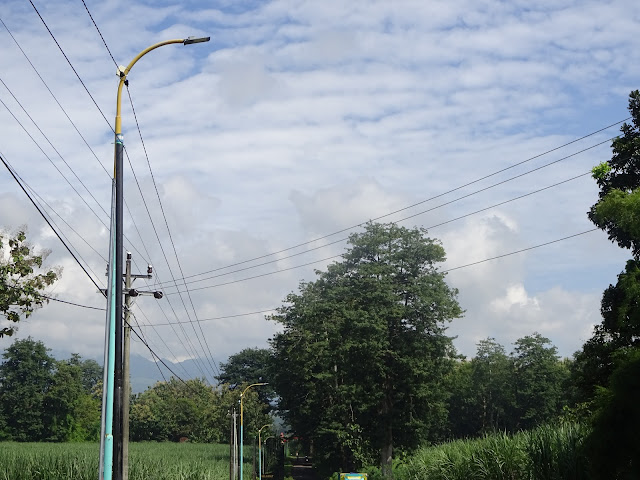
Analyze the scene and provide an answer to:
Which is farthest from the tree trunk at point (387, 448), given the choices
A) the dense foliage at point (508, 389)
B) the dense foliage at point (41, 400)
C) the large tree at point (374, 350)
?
the dense foliage at point (41, 400)

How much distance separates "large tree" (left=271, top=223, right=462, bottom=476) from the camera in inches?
2451

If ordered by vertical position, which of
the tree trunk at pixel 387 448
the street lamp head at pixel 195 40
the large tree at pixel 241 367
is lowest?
the tree trunk at pixel 387 448

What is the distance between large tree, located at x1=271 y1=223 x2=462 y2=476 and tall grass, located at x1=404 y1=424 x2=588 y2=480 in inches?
1128

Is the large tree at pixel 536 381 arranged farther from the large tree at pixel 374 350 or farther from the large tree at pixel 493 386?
the large tree at pixel 374 350

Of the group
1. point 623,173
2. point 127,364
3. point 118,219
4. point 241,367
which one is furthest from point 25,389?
point 118,219

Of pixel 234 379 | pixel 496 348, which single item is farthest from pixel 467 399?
pixel 234 379

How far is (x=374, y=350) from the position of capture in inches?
2424

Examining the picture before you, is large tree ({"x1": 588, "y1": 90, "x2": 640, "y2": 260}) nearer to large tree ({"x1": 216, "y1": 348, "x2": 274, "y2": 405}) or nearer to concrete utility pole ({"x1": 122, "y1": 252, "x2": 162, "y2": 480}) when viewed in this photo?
concrete utility pole ({"x1": 122, "y1": 252, "x2": 162, "y2": 480})

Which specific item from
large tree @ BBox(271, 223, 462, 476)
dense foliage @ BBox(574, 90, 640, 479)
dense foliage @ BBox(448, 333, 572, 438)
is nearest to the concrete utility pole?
dense foliage @ BBox(574, 90, 640, 479)

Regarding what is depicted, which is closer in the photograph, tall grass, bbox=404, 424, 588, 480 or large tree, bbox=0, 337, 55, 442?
tall grass, bbox=404, 424, 588, 480

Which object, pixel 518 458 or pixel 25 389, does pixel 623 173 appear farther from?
pixel 25 389

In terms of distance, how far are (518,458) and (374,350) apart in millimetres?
35389

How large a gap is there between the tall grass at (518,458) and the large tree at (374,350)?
2866 cm

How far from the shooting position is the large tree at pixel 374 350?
62.2 m
